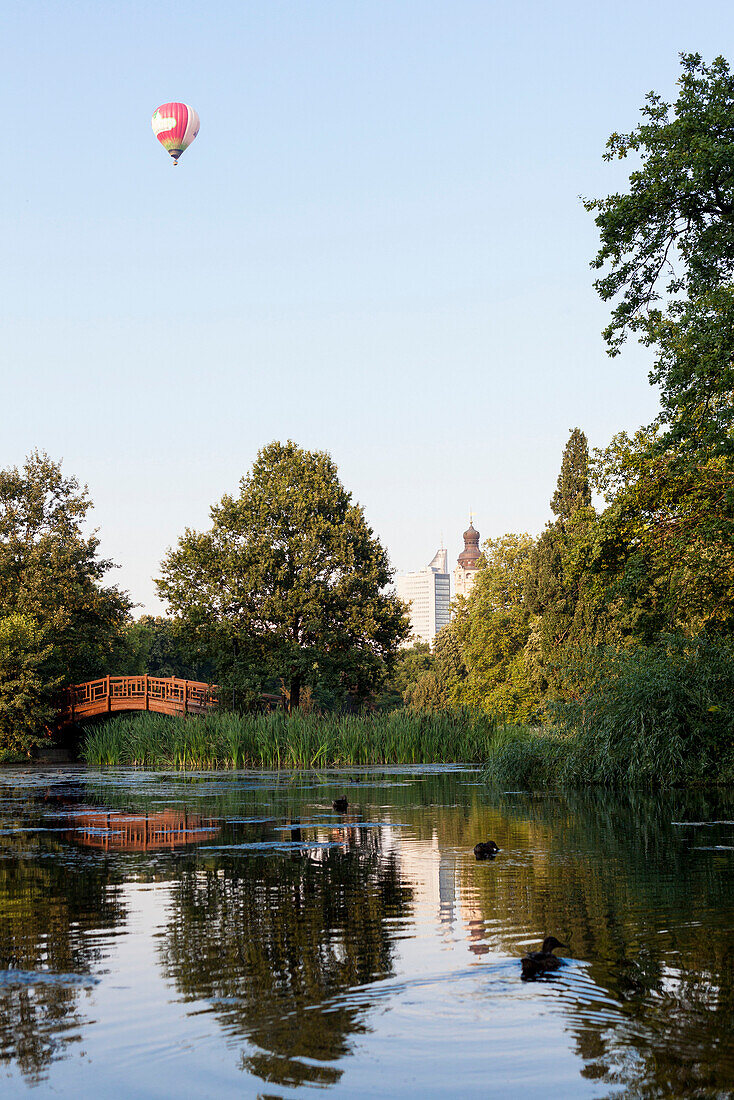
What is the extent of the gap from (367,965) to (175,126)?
41.2m

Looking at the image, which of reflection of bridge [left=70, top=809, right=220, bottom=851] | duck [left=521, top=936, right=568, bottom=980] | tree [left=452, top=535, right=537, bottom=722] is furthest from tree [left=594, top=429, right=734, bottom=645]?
tree [left=452, top=535, right=537, bottom=722]

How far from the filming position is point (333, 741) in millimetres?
32000

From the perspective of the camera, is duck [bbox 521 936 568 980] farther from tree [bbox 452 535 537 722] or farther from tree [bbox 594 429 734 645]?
tree [bbox 452 535 537 722]

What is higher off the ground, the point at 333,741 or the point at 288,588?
the point at 288,588

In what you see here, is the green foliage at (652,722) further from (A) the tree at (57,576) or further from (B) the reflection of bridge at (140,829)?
(A) the tree at (57,576)

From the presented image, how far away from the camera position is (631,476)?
83.0 feet

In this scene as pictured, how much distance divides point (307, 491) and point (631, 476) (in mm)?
26685

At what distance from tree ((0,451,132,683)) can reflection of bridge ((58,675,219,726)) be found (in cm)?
162

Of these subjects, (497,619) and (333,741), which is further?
(497,619)

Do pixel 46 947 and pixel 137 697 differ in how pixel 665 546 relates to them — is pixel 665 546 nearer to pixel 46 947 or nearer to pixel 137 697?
pixel 46 947

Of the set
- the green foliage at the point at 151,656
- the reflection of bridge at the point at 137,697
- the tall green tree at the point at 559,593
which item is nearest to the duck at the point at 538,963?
the tall green tree at the point at 559,593

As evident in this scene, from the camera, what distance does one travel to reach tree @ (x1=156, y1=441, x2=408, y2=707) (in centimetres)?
4862

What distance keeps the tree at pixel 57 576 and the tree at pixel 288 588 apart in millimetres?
4106

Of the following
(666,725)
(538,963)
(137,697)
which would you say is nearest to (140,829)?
(538,963)
